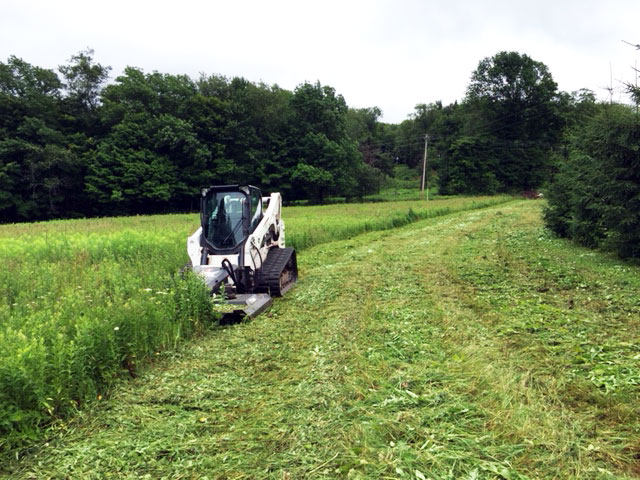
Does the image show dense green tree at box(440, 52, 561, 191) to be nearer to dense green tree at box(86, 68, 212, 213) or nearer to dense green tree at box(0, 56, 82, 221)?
dense green tree at box(86, 68, 212, 213)

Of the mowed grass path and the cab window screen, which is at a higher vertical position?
the cab window screen

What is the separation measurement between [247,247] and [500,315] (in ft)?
14.8

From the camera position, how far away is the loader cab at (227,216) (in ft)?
24.7

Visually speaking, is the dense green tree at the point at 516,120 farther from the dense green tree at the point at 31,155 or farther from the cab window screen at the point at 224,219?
the cab window screen at the point at 224,219

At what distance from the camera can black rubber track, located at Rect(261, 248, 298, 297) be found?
24.3 feet

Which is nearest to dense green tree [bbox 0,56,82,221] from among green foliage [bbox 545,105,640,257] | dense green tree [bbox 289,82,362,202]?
dense green tree [bbox 289,82,362,202]

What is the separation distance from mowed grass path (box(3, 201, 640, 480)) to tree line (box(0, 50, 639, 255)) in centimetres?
2966

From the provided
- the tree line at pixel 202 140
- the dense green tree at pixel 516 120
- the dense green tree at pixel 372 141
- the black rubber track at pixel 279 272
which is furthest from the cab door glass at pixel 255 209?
the dense green tree at pixel 516 120

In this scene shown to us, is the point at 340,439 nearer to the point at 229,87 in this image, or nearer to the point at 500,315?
the point at 500,315

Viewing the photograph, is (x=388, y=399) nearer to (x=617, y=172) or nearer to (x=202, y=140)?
(x=617, y=172)

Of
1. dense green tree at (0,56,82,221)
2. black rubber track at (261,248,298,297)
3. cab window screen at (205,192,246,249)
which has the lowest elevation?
black rubber track at (261,248,298,297)

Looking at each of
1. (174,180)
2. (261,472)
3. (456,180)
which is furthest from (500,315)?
(456,180)

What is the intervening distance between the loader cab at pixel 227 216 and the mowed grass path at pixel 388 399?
168 centimetres

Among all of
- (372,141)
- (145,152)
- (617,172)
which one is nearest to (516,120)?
(372,141)
